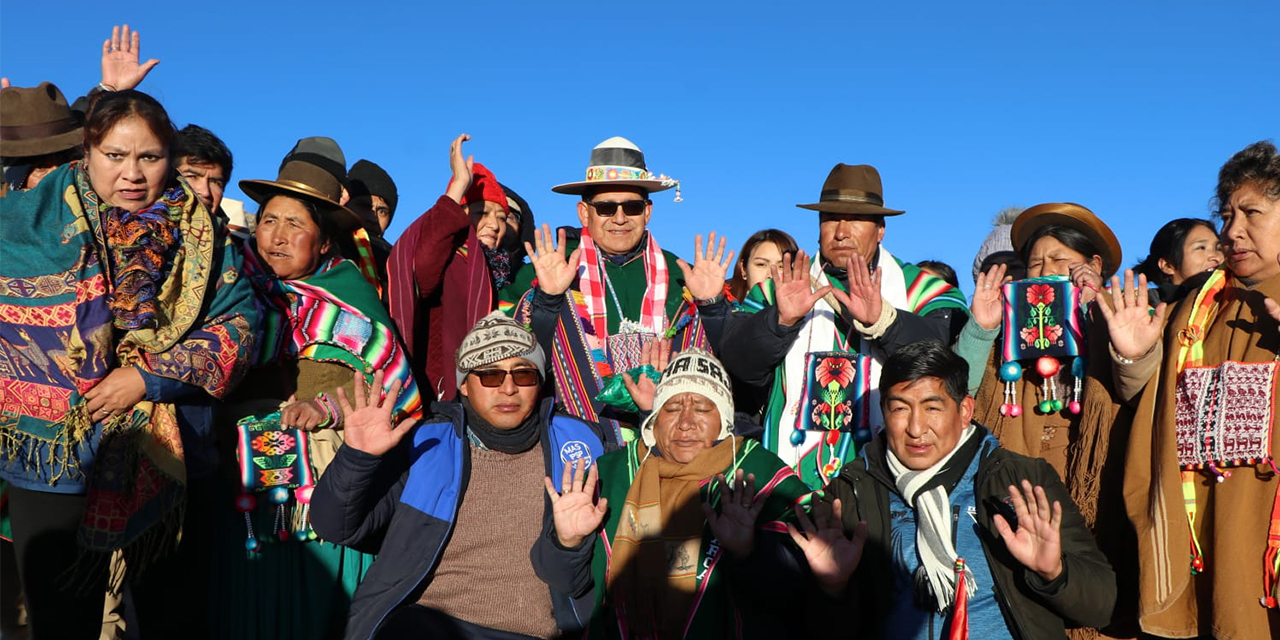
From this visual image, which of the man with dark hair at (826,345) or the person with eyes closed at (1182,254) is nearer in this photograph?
the man with dark hair at (826,345)

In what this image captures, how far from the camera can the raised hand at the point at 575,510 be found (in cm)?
442

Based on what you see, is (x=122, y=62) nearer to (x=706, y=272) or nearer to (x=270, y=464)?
(x=270, y=464)

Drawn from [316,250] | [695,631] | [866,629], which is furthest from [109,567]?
[866,629]

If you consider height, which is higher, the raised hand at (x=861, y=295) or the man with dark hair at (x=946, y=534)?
the raised hand at (x=861, y=295)

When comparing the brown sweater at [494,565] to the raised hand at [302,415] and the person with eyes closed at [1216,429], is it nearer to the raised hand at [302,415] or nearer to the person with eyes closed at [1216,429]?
the raised hand at [302,415]

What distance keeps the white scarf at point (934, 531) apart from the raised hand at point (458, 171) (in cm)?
269

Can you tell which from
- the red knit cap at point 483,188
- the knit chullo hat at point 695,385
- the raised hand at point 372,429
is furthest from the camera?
the red knit cap at point 483,188

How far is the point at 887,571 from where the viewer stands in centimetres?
426

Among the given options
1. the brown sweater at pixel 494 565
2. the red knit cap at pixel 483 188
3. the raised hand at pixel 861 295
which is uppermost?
the red knit cap at pixel 483 188

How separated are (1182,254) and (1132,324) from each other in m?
2.41

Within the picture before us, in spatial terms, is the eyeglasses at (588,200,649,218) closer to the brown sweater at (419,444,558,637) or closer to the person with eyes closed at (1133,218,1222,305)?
the brown sweater at (419,444,558,637)

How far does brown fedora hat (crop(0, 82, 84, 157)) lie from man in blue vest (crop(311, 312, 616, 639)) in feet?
6.26

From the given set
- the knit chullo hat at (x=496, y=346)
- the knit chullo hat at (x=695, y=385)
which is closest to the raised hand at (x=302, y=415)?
the knit chullo hat at (x=496, y=346)

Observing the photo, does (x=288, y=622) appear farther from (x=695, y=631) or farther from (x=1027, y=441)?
(x=1027, y=441)
